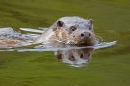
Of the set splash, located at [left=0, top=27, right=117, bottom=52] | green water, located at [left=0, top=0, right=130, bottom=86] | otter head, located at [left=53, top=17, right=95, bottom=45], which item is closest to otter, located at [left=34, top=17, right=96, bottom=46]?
otter head, located at [left=53, top=17, right=95, bottom=45]

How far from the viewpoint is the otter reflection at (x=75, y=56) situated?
6.54 meters

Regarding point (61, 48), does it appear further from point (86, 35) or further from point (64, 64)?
point (64, 64)

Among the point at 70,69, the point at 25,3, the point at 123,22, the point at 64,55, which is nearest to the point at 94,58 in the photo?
the point at 64,55

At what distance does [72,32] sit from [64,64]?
1681 mm

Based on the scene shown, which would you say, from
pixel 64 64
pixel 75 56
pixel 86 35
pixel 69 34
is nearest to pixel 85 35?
pixel 86 35

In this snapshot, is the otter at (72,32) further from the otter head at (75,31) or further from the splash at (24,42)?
the splash at (24,42)

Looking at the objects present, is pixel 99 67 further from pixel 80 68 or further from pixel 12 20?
pixel 12 20

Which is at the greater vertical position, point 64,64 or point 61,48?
point 61,48

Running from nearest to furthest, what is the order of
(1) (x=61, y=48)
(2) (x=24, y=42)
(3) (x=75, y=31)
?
1. (1) (x=61, y=48)
2. (3) (x=75, y=31)
3. (2) (x=24, y=42)

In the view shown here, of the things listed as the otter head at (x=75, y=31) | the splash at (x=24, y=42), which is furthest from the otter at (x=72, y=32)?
the splash at (x=24, y=42)

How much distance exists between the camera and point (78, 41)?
7.79 meters

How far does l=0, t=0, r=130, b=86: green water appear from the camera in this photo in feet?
18.6

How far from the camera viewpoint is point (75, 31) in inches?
313

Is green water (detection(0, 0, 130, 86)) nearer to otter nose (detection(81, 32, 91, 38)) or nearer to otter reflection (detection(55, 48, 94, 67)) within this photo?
otter reflection (detection(55, 48, 94, 67))
